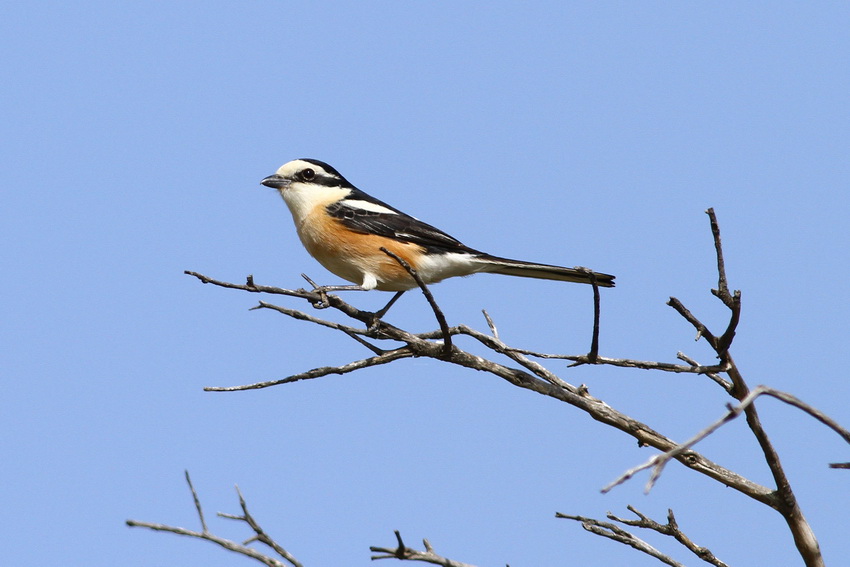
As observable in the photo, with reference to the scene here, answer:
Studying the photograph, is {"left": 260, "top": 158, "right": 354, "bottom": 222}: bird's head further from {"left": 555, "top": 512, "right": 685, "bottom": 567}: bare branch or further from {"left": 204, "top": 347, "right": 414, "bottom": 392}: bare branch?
{"left": 555, "top": 512, "right": 685, "bottom": 567}: bare branch

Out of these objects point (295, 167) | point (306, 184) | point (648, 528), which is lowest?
point (648, 528)

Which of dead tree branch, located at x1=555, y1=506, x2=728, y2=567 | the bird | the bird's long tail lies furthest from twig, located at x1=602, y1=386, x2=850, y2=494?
the bird

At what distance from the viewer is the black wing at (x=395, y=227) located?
7.48 m

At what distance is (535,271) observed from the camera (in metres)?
6.81

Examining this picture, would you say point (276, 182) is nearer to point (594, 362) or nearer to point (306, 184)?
point (306, 184)

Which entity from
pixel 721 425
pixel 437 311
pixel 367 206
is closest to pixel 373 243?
pixel 367 206

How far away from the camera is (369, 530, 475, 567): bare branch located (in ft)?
10.7

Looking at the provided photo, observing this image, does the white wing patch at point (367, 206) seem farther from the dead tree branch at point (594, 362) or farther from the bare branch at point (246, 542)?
the bare branch at point (246, 542)

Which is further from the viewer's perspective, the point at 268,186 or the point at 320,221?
the point at 268,186

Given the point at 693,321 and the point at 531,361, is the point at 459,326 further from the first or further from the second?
the point at 693,321

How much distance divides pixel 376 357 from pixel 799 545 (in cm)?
250

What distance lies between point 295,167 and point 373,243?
1442 millimetres

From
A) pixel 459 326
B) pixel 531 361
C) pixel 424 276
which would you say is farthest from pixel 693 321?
pixel 424 276

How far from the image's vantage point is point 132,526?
340 cm
